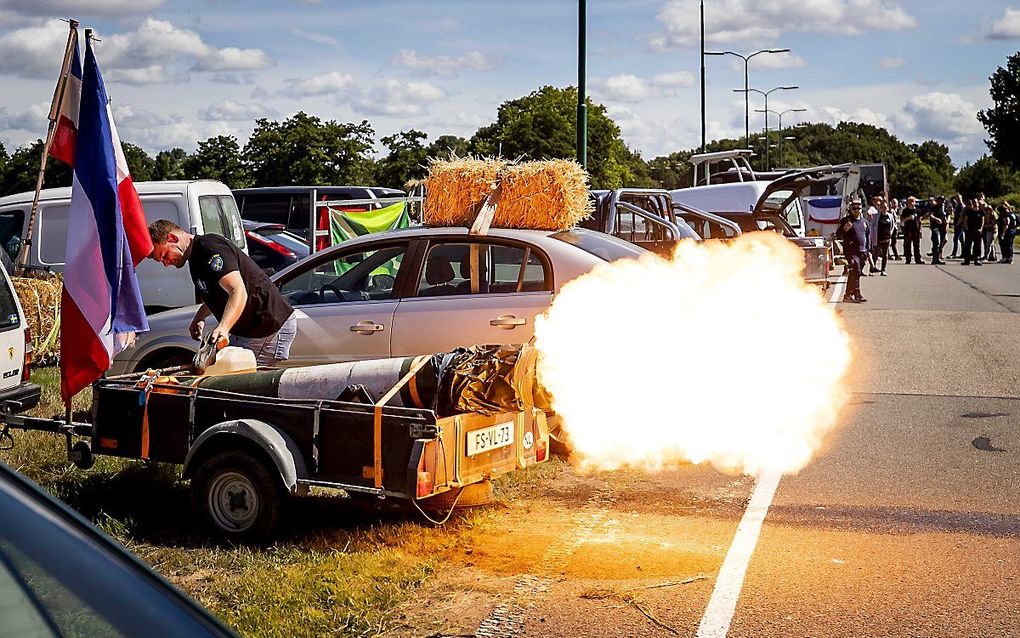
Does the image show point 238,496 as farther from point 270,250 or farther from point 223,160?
point 223,160

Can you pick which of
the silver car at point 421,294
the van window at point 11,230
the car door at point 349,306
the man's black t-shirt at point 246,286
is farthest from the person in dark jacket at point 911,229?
the man's black t-shirt at point 246,286

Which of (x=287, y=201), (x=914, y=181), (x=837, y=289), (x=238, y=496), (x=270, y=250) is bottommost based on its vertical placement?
(x=238, y=496)

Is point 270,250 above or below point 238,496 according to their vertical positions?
above

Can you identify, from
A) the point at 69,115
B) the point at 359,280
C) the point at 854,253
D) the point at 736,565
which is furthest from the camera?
the point at 854,253

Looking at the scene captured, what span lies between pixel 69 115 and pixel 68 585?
7.12 meters

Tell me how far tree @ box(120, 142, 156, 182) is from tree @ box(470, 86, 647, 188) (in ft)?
53.4

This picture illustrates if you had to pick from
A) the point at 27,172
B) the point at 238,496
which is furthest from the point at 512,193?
the point at 27,172

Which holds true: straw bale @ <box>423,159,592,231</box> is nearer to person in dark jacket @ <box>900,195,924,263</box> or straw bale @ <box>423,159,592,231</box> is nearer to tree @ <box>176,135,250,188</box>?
person in dark jacket @ <box>900,195,924,263</box>

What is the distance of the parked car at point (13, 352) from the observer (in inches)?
336

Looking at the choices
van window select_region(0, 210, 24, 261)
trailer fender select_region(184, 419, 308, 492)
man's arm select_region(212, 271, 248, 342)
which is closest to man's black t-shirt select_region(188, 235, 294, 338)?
man's arm select_region(212, 271, 248, 342)

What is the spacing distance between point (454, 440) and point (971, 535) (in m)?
3.06

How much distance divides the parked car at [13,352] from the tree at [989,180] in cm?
9232

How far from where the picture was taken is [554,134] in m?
48.2

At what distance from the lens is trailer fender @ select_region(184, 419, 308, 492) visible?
245 inches
